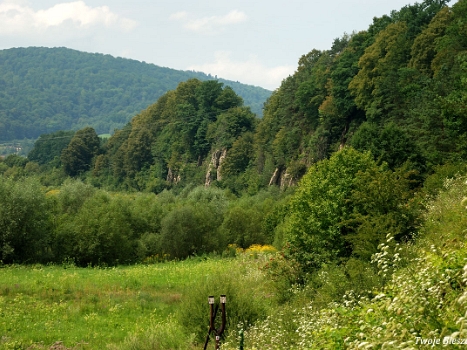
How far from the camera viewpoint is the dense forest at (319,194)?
447 inches

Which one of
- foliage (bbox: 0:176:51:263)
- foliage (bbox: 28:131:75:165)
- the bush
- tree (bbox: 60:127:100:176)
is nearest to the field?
the bush

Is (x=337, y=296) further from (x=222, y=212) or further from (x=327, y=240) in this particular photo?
(x=222, y=212)

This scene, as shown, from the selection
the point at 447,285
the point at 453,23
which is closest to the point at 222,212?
the point at 453,23

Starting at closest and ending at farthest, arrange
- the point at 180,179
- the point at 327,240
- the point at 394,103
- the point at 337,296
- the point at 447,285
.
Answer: the point at 447,285
the point at 337,296
the point at 327,240
the point at 394,103
the point at 180,179

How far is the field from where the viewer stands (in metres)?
22.1

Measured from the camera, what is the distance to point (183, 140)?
109938mm

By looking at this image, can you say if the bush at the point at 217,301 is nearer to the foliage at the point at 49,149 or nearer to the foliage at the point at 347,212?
the foliage at the point at 347,212

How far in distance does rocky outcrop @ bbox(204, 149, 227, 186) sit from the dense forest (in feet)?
1.25

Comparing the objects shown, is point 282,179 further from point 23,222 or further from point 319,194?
point 319,194

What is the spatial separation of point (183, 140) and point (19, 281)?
258ft

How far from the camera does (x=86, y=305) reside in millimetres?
27766

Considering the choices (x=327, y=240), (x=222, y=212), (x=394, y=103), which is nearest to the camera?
(x=327, y=240)

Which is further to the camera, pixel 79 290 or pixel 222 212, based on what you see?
pixel 222 212

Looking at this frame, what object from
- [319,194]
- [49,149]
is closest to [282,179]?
[319,194]
